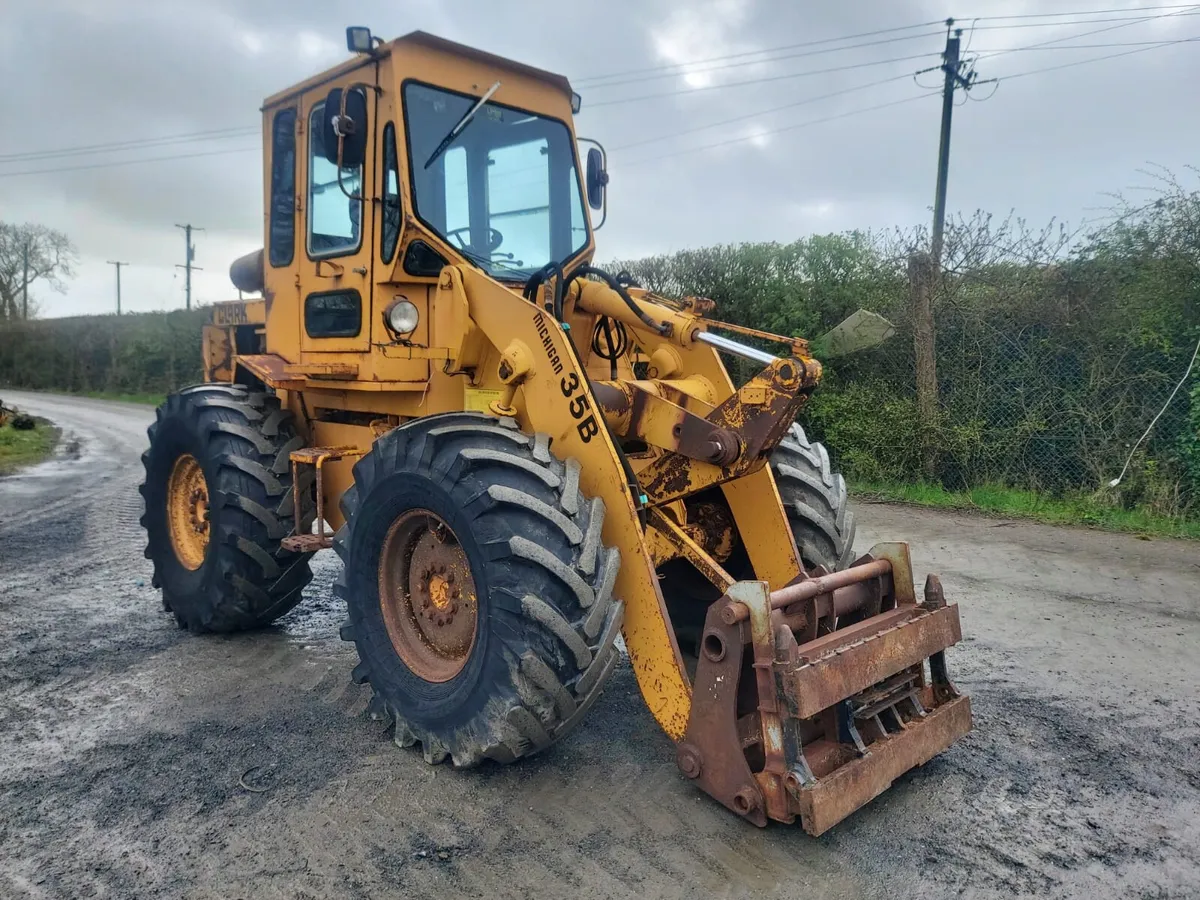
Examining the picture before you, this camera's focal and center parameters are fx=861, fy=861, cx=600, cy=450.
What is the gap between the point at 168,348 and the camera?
26.6 meters

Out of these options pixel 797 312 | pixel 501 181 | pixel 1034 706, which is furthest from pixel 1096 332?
pixel 501 181

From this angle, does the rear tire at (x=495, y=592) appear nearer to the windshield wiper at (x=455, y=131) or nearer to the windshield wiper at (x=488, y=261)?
the windshield wiper at (x=488, y=261)

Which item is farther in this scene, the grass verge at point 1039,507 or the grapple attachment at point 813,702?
the grass verge at point 1039,507

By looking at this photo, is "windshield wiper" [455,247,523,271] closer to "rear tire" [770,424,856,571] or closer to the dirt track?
"rear tire" [770,424,856,571]

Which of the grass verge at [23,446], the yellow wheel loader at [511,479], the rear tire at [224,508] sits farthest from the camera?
the grass verge at [23,446]

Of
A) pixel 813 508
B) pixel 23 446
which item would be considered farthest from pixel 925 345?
pixel 23 446

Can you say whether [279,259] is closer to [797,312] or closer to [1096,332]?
[797,312]

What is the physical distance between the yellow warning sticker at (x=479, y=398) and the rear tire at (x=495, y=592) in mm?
416

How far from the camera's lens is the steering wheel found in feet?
14.0

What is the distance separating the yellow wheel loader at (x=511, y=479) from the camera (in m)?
3.03

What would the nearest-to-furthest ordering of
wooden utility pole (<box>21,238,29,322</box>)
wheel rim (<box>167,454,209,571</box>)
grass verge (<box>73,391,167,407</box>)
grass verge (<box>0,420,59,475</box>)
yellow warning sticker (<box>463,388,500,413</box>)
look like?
yellow warning sticker (<box>463,388,500,413</box>)
wheel rim (<box>167,454,209,571</box>)
grass verge (<box>0,420,59,475</box>)
grass verge (<box>73,391,167,407</box>)
wooden utility pole (<box>21,238,29,322</box>)

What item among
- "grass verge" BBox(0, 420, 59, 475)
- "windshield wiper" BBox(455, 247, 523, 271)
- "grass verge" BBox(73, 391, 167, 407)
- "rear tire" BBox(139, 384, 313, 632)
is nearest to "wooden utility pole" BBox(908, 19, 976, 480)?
"windshield wiper" BBox(455, 247, 523, 271)

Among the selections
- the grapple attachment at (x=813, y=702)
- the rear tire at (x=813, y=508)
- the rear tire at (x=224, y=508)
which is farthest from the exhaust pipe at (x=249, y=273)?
the grapple attachment at (x=813, y=702)

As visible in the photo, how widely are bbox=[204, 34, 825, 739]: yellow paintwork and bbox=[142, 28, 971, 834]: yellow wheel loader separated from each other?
0.05 ft
